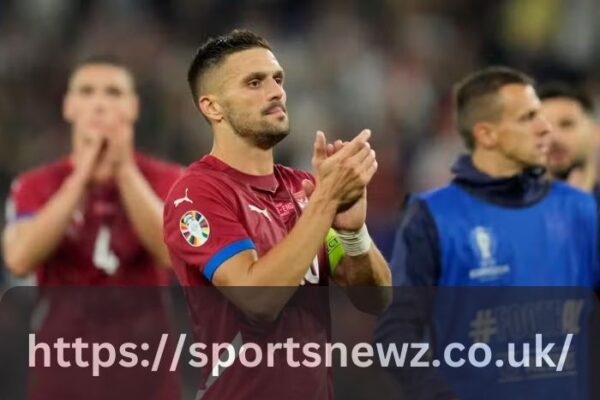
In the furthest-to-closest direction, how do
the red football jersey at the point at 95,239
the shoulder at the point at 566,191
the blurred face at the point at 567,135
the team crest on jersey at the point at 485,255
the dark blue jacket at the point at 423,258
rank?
the blurred face at the point at 567,135 < the red football jersey at the point at 95,239 < the shoulder at the point at 566,191 < the team crest on jersey at the point at 485,255 < the dark blue jacket at the point at 423,258

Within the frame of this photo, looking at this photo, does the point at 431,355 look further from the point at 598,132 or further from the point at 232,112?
the point at 598,132

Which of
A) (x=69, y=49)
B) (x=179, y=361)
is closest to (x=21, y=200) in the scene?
(x=179, y=361)

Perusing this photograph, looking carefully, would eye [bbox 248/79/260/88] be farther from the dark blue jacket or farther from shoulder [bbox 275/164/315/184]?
the dark blue jacket

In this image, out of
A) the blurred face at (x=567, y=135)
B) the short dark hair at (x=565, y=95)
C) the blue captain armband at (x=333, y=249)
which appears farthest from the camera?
the short dark hair at (x=565, y=95)

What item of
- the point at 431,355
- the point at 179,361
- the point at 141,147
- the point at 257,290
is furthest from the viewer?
the point at 141,147

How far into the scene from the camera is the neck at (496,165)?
5.23 meters

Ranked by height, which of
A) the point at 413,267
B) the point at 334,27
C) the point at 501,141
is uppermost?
the point at 334,27

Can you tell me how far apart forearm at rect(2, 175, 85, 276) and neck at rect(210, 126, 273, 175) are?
2.10 m

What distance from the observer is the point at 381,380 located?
5355 mm

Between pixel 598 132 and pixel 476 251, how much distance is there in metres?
2.53

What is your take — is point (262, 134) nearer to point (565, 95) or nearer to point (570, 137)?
point (570, 137)

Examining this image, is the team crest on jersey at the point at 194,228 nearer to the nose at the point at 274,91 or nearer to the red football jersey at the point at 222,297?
the red football jersey at the point at 222,297

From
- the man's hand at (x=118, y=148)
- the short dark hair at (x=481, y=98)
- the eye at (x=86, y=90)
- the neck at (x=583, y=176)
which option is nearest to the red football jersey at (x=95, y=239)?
the man's hand at (x=118, y=148)

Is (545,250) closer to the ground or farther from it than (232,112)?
closer to the ground
